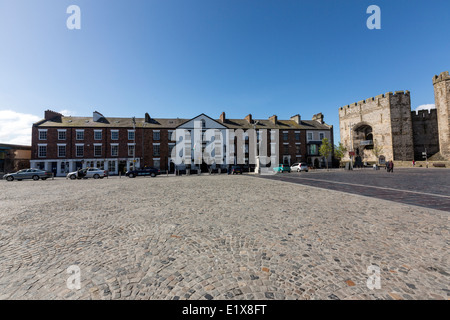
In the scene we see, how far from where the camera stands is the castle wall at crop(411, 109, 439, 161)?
1528 inches

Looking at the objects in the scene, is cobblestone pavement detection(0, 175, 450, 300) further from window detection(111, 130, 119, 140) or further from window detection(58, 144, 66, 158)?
window detection(58, 144, 66, 158)

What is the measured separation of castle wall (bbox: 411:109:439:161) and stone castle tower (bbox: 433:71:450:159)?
10.9 ft

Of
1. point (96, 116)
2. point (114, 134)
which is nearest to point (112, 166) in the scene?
point (114, 134)

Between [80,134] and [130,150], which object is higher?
[80,134]

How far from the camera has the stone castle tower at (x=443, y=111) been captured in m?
34.3

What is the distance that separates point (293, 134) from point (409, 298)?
4120 cm

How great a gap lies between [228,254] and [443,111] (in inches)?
2100

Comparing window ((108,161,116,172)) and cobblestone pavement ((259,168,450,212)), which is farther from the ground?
window ((108,161,116,172))

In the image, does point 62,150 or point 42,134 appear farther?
point 62,150

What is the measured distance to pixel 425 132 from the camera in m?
39.7

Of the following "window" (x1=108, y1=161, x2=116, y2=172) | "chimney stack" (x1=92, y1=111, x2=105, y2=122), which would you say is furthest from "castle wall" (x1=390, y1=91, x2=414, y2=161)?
"chimney stack" (x1=92, y1=111, x2=105, y2=122)

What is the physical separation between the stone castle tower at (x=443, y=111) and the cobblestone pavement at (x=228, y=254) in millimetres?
45831

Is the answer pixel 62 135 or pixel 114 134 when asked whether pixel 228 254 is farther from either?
pixel 62 135
